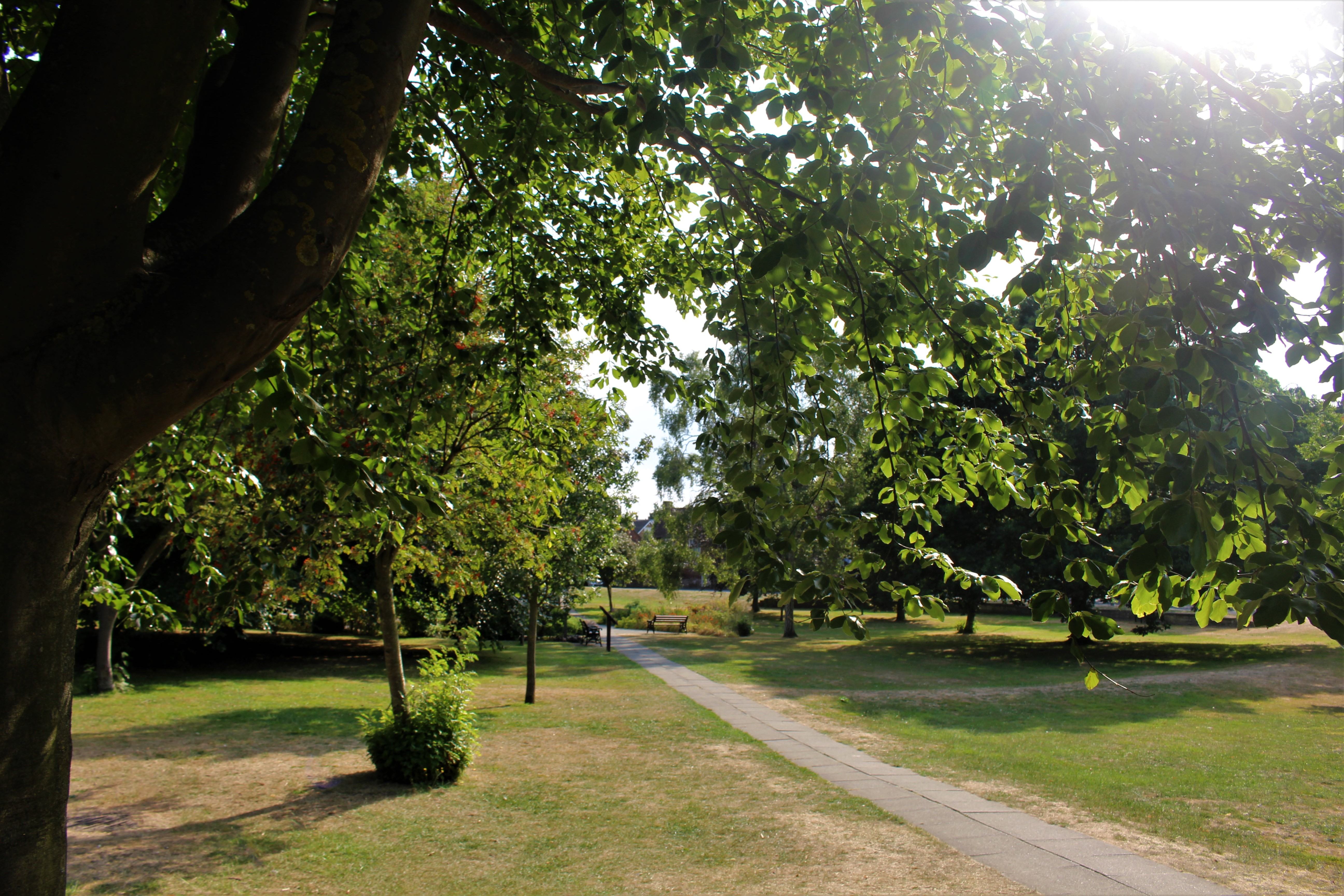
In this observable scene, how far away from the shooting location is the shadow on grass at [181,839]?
601cm

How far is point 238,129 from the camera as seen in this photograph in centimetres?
243

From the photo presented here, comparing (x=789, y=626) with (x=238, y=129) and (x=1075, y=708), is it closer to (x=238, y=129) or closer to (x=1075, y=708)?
(x=1075, y=708)

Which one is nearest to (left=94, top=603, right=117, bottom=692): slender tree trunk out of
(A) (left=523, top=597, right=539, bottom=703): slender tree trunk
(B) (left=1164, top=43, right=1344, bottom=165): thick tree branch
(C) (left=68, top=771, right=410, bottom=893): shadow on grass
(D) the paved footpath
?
(A) (left=523, top=597, right=539, bottom=703): slender tree trunk

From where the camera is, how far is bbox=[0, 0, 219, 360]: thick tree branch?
1.99 metres

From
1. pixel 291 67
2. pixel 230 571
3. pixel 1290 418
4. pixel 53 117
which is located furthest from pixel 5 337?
pixel 230 571

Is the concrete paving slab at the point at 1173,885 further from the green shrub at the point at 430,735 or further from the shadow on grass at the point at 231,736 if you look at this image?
the shadow on grass at the point at 231,736

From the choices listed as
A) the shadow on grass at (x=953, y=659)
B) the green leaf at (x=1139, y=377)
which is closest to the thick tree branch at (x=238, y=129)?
the green leaf at (x=1139, y=377)

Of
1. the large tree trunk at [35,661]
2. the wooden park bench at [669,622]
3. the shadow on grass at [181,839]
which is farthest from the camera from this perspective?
the wooden park bench at [669,622]

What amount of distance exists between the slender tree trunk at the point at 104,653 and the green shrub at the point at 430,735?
9272 millimetres

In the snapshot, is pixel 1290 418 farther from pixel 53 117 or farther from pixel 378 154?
pixel 53 117

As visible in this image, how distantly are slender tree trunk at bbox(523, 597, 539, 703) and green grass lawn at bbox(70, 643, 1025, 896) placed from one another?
1705 millimetres

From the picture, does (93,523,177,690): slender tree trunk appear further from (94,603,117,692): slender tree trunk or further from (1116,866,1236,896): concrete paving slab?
(1116,866,1236,896): concrete paving slab

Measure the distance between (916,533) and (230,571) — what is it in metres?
7.99

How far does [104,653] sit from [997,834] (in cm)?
1598
